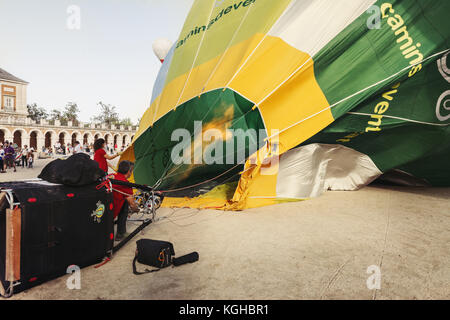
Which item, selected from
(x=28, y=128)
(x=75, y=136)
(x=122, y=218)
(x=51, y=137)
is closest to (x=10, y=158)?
(x=122, y=218)

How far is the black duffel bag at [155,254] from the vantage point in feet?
9.48

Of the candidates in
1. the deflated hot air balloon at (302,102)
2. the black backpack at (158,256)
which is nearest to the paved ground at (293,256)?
the black backpack at (158,256)

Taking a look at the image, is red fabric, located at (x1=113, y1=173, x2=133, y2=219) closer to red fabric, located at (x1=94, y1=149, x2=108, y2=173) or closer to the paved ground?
the paved ground

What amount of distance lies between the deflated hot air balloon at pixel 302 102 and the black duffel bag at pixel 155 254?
2.32m

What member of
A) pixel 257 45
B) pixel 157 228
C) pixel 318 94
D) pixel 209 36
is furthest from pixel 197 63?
pixel 157 228

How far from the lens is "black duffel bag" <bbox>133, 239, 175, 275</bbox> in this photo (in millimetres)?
2889

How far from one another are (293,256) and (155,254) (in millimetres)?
1458

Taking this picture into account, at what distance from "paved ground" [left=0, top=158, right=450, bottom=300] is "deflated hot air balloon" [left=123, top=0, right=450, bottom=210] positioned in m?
0.86

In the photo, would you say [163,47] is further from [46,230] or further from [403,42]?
[46,230]

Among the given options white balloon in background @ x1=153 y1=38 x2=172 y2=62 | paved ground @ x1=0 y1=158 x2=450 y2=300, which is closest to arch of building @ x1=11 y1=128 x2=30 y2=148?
white balloon in background @ x1=153 y1=38 x2=172 y2=62

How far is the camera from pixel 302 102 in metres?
5.13

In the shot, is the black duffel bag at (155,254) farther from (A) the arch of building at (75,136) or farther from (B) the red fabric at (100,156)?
(A) the arch of building at (75,136)

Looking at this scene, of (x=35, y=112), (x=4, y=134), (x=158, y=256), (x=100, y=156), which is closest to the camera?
(x=158, y=256)

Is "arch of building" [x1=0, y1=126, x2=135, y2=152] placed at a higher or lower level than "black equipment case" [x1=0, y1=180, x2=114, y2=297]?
higher
